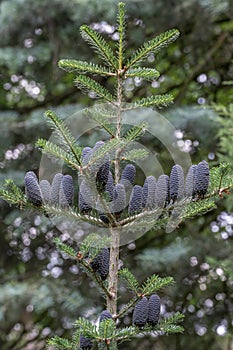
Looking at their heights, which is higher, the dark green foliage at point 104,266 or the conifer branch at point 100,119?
the conifer branch at point 100,119

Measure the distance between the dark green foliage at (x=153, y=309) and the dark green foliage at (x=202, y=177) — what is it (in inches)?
6.6

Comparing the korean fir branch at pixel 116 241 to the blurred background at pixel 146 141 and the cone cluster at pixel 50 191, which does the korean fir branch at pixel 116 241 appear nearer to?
the cone cluster at pixel 50 191

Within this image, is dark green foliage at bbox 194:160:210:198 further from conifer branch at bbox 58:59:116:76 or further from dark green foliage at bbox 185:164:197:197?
conifer branch at bbox 58:59:116:76

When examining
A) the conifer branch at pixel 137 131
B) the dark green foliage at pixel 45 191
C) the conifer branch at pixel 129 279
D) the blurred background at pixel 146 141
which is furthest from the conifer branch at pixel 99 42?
the blurred background at pixel 146 141

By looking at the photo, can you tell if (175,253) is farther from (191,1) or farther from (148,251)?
(191,1)

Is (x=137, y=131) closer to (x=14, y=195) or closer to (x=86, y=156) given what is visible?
(x=86, y=156)

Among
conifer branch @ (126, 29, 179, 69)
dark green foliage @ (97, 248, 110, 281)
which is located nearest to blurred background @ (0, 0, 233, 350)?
conifer branch @ (126, 29, 179, 69)

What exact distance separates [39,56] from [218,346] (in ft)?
5.32

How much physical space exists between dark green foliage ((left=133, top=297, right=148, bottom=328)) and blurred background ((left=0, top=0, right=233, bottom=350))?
137 cm

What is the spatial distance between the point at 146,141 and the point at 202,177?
1675 mm

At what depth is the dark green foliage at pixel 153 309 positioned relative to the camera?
0.78 metres

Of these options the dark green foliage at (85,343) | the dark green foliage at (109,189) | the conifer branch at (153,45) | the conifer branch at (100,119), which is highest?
the conifer branch at (153,45)

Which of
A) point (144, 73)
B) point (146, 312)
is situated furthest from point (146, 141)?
point (146, 312)

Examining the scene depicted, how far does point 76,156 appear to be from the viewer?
78 cm
